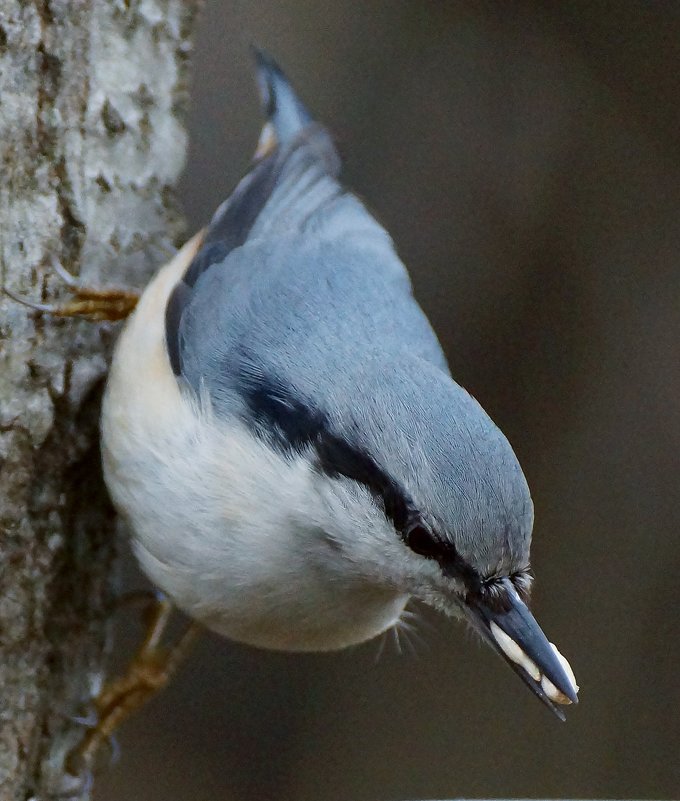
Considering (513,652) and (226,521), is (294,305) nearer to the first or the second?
(226,521)

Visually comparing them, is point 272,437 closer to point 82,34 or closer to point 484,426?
point 484,426

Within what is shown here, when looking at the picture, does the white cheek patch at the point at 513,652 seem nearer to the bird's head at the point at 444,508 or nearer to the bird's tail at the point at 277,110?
the bird's head at the point at 444,508

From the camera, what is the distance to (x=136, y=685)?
6.59ft

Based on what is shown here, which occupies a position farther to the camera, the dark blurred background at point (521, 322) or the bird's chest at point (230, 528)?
the dark blurred background at point (521, 322)

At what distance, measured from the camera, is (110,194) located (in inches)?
70.9

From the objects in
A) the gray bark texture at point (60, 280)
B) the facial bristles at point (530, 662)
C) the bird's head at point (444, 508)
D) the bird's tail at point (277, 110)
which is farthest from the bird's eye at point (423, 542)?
the bird's tail at point (277, 110)

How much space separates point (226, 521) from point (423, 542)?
31 centimetres

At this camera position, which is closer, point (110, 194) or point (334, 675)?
point (110, 194)

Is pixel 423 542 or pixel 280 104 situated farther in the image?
pixel 280 104

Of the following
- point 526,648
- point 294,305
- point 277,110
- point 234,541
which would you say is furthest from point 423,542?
point 277,110

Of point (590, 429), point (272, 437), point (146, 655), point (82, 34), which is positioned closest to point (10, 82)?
point (82, 34)

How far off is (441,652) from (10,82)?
2170 mm

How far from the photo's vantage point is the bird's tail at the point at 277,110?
210 centimetres

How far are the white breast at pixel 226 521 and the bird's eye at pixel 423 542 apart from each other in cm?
6
